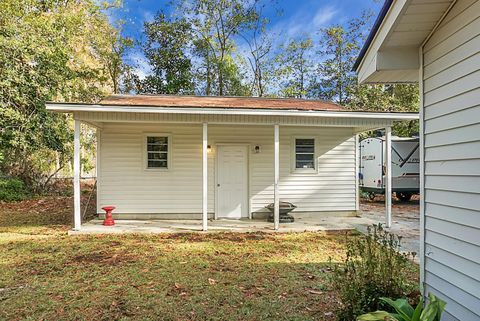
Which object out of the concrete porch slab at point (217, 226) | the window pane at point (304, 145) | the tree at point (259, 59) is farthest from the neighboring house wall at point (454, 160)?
the tree at point (259, 59)

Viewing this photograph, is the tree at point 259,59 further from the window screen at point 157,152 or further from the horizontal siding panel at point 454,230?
the horizontal siding panel at point 454,230

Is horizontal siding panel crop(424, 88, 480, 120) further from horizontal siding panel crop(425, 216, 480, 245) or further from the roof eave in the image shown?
the roof eave

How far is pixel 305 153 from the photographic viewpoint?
9.24 m

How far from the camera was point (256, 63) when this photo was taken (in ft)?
66.6

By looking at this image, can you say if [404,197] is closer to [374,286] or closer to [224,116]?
[224,116]

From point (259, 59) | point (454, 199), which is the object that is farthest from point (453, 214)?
point (259, 59)

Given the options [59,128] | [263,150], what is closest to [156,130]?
[263,150]

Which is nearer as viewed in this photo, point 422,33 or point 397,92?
point 422,33

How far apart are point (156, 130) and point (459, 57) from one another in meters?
7.34

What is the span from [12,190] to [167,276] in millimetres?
11431

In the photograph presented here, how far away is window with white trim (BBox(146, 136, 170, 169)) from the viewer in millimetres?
8742

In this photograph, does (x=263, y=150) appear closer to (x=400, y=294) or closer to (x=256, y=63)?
(x=400, y=294)

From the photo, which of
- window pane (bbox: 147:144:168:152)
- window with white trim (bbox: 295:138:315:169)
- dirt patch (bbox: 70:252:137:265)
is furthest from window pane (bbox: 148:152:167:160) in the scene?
window with white trim (bbox: 295:138:315:169)

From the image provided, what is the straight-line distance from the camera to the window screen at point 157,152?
28.7ft
